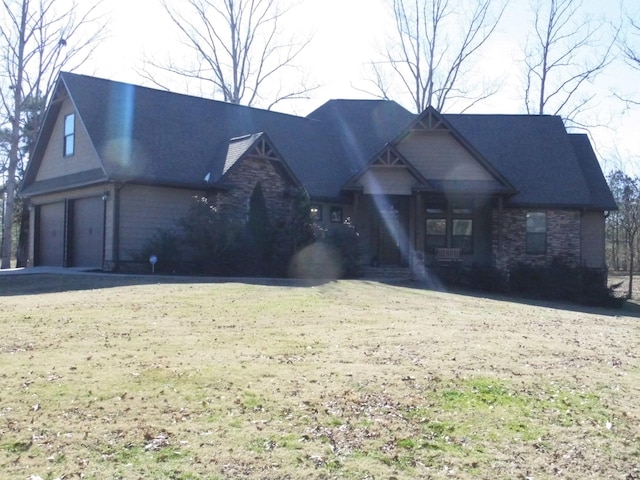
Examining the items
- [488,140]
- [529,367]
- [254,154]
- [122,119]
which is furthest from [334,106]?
[529,367]

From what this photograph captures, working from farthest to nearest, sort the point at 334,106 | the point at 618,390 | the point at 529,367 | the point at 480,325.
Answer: the point at 334,106 < the point at 480,325 < the point at 529,367 < the point at 618,390

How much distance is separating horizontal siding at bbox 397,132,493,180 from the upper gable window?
11819 millimetres

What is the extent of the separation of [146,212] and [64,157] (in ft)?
16.4

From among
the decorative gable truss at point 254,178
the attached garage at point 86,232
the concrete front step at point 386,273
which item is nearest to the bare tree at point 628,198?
the concrete front step at point 386,273

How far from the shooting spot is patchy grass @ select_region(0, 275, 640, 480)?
16.5 feet

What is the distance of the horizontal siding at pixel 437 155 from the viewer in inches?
1014

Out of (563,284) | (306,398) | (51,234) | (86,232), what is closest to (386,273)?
(563,284)

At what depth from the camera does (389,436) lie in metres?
5.56

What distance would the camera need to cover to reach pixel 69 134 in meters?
24.2

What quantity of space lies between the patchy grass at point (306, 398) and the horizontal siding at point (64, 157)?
12.0 metres

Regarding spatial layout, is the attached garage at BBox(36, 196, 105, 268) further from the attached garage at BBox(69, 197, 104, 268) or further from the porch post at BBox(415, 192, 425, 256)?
the porch post at BBox(415, 192, 425, 256)

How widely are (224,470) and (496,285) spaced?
18777 millimetres

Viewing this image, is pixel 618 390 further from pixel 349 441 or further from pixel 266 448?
pixel 266 448

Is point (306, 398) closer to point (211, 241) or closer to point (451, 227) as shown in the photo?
point (211, 241)
